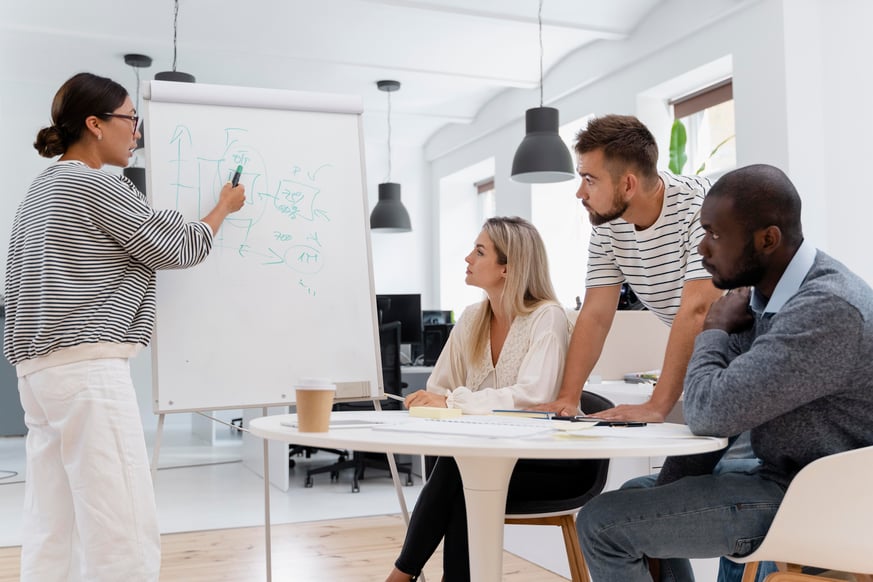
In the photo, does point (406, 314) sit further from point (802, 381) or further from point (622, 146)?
point (802, 381)

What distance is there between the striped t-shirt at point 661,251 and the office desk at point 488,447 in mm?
597

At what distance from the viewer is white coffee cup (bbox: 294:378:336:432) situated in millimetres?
1389

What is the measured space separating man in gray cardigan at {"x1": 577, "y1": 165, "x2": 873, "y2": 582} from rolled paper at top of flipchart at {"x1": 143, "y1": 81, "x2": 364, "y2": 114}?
4.49ft

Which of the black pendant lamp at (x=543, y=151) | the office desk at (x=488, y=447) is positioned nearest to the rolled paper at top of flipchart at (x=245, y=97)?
the office desk at (x=488, y=447)

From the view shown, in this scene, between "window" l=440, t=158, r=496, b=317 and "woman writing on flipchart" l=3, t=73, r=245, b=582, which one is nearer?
"woman writing on flipchart" l=3, t=73, r=245, b=582

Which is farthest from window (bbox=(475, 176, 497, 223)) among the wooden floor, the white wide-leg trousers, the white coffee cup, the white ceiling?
the white coffee cup

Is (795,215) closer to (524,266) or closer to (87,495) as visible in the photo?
(524,266)

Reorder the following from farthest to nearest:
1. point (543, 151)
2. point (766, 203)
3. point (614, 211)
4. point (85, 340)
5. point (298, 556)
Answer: point (543, 151), point (298, 556), point (614, 211), point (85, 340), point (766, 203)

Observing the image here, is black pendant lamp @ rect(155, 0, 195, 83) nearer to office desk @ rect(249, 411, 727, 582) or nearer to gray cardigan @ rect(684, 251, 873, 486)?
office desk @ rect(249, 411, 727, 582)

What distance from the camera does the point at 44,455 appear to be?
200 centimetres

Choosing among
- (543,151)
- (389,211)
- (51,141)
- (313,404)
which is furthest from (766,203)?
(389,211)

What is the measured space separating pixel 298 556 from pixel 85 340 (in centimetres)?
173

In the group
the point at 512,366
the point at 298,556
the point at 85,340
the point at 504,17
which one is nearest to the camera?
the point at 85,340

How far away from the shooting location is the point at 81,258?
196 centimetres
